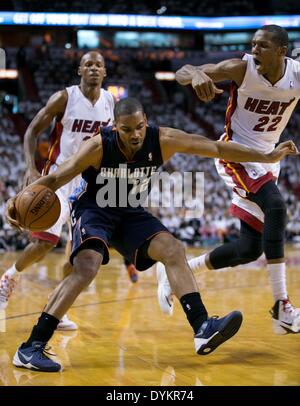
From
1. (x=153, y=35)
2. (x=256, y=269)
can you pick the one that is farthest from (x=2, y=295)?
(x=153, y=35)

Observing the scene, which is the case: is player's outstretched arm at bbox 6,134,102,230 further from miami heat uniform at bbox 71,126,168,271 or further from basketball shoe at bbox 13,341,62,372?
basketball shoe at bbox 13,341,62,372

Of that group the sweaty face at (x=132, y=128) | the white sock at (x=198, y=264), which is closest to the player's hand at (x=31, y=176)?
the sweaty face at (x=132, y=128)

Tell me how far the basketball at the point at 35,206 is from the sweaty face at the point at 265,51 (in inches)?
71.2

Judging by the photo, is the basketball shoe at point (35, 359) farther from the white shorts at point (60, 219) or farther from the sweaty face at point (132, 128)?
the white shorts at point (60, 219)

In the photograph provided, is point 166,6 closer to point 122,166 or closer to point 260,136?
point 260,136

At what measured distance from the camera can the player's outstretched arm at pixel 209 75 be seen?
409cm

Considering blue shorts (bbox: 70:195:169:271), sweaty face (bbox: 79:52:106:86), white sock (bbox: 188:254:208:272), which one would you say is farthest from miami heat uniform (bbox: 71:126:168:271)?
sweaty face (bbox: 79:52:106:86)

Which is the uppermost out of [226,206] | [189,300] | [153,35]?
A: [153,35]

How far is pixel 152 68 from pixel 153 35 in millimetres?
4138

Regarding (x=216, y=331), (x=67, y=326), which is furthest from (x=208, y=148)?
(x=67, y=326)

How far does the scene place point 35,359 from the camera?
3.80 m

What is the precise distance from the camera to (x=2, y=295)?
5605 millimetres

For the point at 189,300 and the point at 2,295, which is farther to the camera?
the point at 2,295

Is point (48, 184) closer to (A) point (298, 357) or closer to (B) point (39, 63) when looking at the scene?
(A) point (298, 357)
